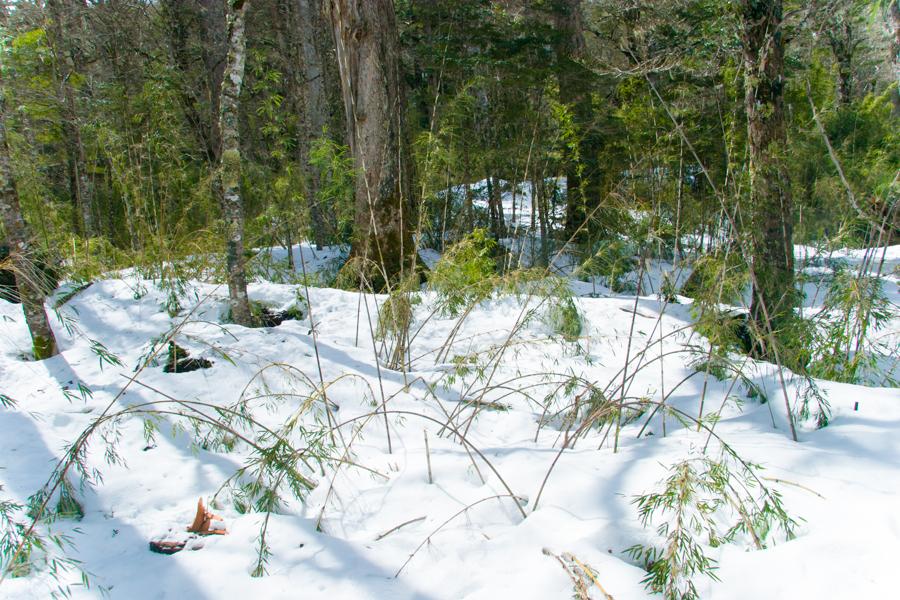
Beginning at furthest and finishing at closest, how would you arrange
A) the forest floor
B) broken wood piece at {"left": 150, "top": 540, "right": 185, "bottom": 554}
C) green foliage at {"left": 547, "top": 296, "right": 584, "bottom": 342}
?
green foliage at {"left": 547, "top": 296, "right": 584, "bottom": 342} → broken wood piece at {"left": 150, "top": 540, "right": 185, "bottom": 554} → the forest floor

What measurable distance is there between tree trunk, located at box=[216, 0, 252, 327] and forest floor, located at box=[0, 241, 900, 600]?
2.59 ft

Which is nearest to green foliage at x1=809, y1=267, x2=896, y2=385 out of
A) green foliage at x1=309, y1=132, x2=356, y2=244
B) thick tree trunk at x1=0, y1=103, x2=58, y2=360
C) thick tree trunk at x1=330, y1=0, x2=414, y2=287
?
thick tree trunk at x1=330, y1=0, x2=414, y2=287

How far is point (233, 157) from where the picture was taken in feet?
11.9

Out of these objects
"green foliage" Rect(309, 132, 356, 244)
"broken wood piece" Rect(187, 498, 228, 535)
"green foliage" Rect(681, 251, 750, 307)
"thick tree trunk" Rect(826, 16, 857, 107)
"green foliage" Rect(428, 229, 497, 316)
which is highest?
"thick tree trunk" Rect(826, 16, 857, 107)

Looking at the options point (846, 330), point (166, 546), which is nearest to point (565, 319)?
point (846, 330)

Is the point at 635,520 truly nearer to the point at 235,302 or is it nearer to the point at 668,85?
the point at 235,302

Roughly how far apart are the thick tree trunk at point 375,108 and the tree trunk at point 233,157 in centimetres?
154

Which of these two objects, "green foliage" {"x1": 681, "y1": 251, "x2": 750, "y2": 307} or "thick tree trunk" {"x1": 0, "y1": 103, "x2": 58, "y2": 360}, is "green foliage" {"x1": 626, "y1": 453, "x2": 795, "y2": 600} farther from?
"thick tree trunk" {"x1": 0, "y1": 103, "x2": 58, "y2": 360}

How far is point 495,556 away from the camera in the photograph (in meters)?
1.59

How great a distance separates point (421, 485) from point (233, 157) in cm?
270

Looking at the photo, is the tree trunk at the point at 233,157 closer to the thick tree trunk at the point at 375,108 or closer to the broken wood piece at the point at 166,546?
the thick tree trunk at the point at 375,108

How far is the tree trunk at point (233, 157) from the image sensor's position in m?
3.60

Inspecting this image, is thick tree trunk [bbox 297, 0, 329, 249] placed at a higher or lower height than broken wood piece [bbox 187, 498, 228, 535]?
higher

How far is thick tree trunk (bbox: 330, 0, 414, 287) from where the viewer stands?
5.29 m
